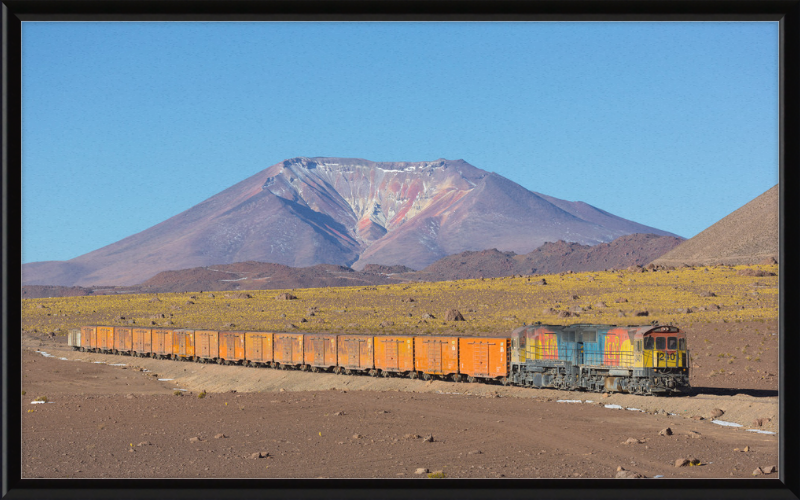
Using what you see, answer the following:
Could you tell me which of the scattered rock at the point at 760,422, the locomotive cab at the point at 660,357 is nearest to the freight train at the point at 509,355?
the locomotive cab at the point at 660,357

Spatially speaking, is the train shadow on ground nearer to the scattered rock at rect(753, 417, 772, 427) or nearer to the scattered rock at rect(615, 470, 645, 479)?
the scattered rock at rect(753, 417, 772, 427)

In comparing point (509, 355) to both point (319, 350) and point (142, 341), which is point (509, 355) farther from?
point (142, 341)

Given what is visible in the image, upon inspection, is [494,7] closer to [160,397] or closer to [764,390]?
[160,397]

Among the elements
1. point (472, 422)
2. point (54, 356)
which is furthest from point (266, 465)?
point (54, 356)

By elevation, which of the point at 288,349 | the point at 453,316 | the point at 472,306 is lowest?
the point at 472,306

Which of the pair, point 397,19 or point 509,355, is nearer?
point 397,19

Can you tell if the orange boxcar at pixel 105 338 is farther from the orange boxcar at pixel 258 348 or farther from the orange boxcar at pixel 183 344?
the orange boxcar at pixel 258 348

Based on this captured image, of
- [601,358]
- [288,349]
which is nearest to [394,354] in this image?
[288,349]
